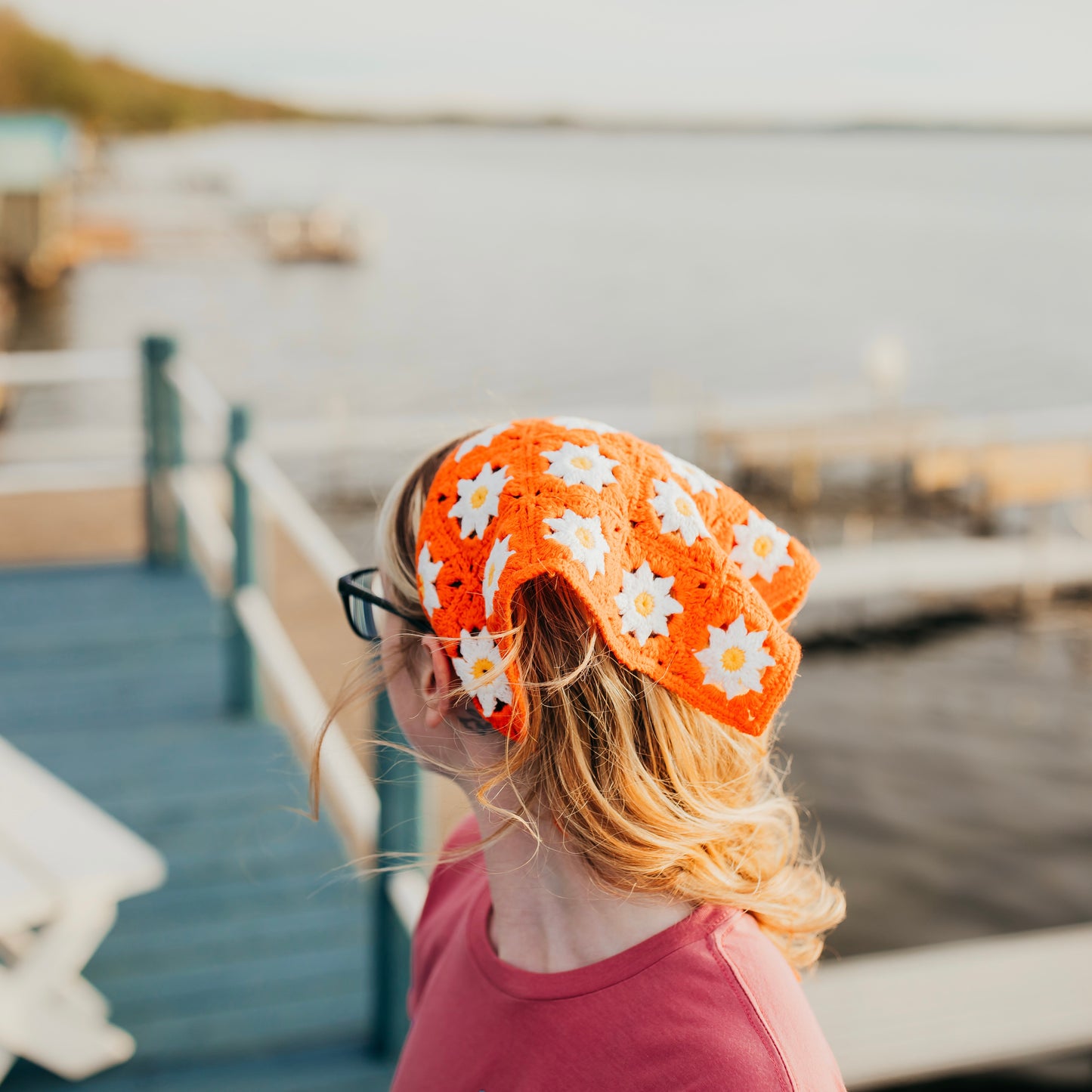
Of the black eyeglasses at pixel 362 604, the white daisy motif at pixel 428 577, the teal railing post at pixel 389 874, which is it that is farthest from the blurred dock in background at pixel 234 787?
the white daisy motif at pixel 428 577

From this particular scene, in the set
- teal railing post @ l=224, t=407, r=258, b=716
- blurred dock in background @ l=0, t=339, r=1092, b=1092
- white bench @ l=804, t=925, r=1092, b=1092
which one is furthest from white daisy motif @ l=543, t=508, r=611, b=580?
teal railing post @ l=224, t=407, r=258, b=716

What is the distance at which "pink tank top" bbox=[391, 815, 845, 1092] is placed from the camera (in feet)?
2.61

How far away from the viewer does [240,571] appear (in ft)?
12.8

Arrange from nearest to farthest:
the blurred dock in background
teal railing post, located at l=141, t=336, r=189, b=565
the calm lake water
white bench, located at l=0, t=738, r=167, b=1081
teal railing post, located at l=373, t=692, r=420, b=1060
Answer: teal railing post, located at l=373, t=692, r=420, b=1060, white bench, located at l=0, t=738, r=167, b=1081, the blurred dock in background, teal railing post, located at l=141, t=336, r=189, b=565, the calm lake water

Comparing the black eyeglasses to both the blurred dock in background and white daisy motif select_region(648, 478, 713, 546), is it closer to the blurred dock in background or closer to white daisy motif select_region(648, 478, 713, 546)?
the blurred dock in background

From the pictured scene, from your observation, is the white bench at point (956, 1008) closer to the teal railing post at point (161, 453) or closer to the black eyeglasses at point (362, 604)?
the black eyeglasses at point (362, 604)

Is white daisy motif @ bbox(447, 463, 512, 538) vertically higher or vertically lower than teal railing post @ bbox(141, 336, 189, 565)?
higher

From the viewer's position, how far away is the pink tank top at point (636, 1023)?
2.61 ft

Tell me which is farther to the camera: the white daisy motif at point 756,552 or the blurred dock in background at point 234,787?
the blurred dock in background at point 234,787

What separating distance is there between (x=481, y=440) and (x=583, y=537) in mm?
164

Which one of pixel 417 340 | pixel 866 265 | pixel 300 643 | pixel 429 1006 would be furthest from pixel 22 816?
pixel 866 265

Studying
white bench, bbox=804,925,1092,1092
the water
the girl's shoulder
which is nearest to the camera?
the girl's shoulder

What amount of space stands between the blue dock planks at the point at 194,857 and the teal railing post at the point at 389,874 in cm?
17

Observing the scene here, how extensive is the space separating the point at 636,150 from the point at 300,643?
651 ft
